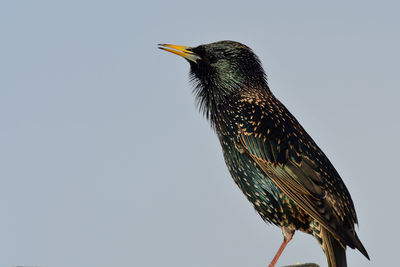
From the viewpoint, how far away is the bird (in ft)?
25.4

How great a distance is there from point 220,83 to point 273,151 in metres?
1.24

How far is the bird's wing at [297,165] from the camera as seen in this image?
7.70m

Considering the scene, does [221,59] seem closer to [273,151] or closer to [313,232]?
[273,151]

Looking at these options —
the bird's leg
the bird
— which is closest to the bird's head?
the bird

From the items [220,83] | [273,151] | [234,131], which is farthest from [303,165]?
[220,83]

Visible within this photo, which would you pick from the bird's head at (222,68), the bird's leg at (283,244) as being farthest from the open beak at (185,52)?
the bird's leg at (283,244)

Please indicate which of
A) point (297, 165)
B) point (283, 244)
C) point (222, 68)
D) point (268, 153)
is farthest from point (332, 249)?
point (222, 68)

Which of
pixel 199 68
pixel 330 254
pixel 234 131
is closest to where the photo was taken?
pixel 330 254

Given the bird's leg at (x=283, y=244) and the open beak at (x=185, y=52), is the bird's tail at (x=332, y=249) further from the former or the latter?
the open beak at (x=185, y=52)

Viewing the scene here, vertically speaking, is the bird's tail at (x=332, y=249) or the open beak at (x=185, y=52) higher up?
the open beak at (x=185, y=52)

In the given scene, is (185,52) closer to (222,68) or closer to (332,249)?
(222,68)

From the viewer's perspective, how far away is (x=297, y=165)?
7934mm

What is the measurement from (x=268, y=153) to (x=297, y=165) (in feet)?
1.22

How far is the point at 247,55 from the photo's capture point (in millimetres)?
8734
